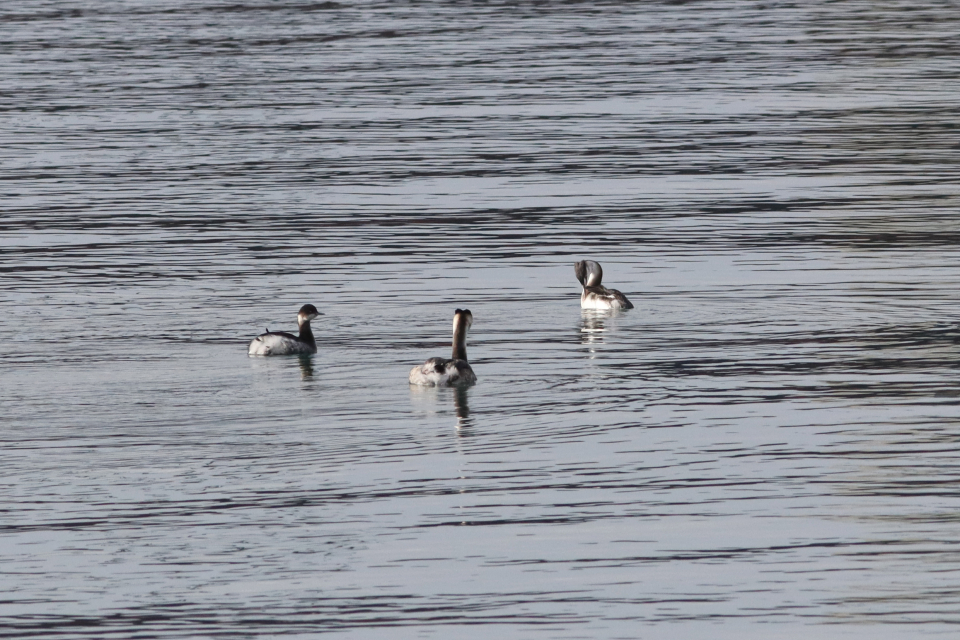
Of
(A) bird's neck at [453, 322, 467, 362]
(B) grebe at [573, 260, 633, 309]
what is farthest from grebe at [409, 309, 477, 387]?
(B) grebe at [573, 260, 633, 309]

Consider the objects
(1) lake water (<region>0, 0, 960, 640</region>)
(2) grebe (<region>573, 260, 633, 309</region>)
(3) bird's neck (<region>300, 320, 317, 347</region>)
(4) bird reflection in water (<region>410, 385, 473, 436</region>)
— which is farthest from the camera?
(2) grebe (<region>573, 260, 633, 309</region>)

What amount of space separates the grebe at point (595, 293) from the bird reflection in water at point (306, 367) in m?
3.72

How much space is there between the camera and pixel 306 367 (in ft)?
Answer: 64.9

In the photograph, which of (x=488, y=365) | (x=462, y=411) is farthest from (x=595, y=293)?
(x=462, y=411)

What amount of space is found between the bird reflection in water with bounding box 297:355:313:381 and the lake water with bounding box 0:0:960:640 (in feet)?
0.50

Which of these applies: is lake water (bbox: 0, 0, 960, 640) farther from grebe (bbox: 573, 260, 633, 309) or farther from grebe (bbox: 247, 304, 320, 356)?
grebe (bbox: 573, 260, 633, 309)

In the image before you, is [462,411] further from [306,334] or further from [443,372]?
[306,334]

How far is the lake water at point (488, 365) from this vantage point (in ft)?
42.0

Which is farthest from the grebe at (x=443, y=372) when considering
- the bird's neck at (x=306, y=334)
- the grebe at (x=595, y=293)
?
the grebe at (x=595, y=293)

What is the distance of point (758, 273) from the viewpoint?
24.6 metres

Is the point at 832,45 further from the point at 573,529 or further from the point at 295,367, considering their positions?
the point at 573,529

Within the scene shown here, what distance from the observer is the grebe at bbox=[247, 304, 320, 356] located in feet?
64.9

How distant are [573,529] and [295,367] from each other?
6.37 m

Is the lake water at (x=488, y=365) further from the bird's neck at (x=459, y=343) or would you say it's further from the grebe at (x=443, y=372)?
the bird's neck at (x=459, y=343)
